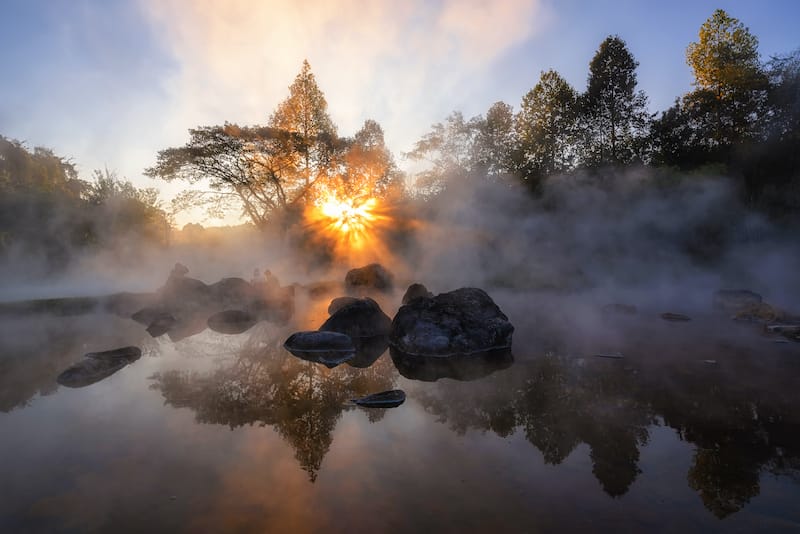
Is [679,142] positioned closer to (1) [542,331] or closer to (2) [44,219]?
(1) [542,331]

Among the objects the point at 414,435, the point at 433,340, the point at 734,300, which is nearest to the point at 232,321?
the point at 433,340

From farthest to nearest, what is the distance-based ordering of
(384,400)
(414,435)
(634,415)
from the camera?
(384,400), (634,415), (414,435)

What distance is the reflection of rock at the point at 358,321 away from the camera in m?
9.74

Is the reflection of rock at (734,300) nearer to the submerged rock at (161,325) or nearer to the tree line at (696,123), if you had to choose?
the tree line at (696,123)

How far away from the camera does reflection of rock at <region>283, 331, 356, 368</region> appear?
26.7 ft

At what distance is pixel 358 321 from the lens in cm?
998

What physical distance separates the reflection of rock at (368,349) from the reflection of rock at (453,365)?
0.37m

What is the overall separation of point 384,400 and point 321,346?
10.9 feet

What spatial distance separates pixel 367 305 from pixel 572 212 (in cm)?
1748

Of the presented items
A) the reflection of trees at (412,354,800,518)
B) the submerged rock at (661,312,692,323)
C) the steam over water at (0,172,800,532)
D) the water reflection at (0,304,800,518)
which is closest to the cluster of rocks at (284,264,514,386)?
the water reflection at (0,304,800,518)

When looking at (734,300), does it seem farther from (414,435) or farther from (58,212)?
(58,212)

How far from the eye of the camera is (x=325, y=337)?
862 centimetres

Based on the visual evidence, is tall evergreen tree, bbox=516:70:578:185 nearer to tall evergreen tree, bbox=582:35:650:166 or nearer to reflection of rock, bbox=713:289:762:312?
tall evergreen tree, bbox=582:35:650:166

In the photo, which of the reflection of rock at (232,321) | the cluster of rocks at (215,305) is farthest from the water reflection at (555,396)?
the cluster of rocks at (215,305)
